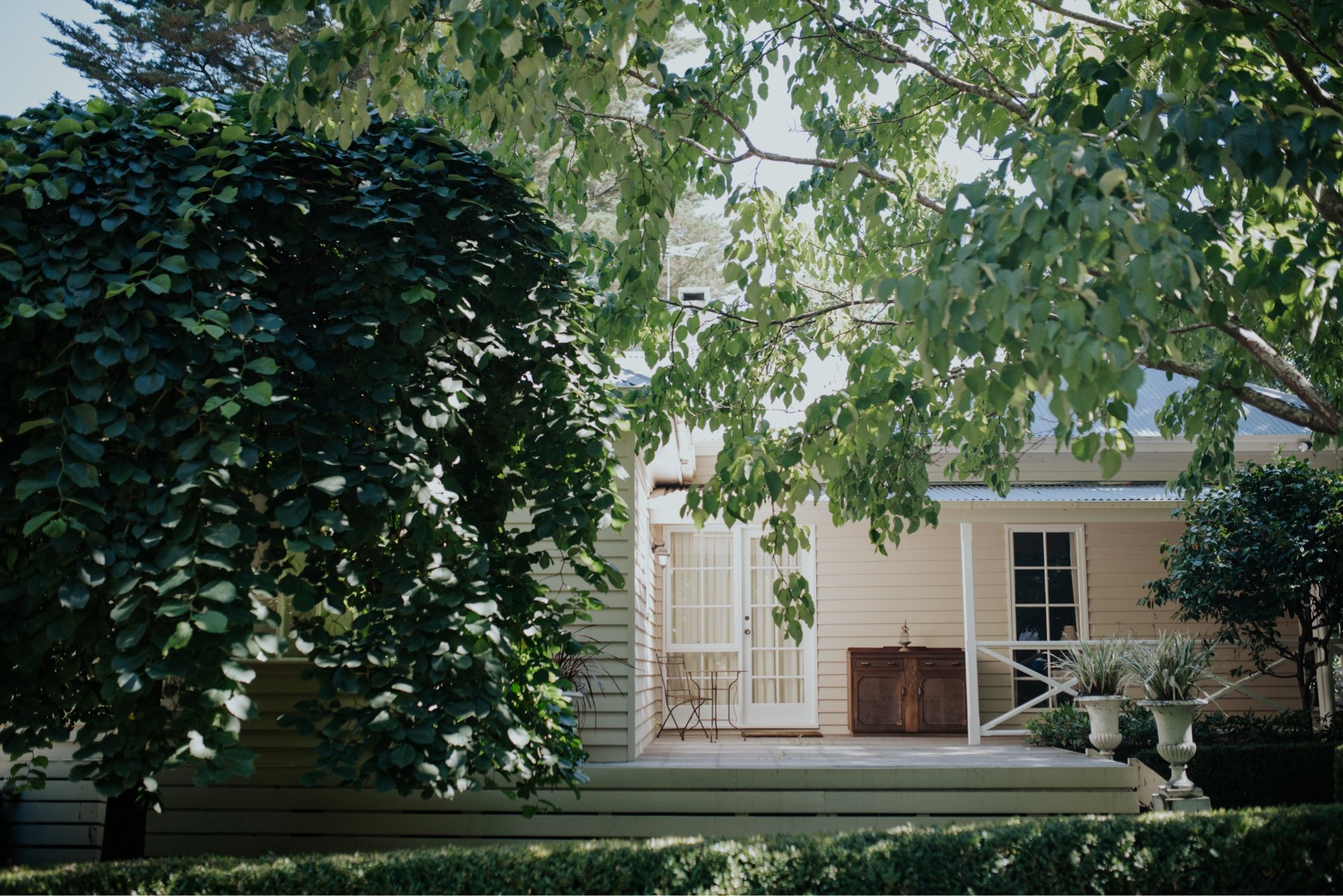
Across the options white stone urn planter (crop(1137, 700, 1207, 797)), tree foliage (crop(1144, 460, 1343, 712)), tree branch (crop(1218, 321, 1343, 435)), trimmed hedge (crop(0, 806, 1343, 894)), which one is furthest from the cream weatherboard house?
tree branch (crop(1218, 321, 1343, 435))

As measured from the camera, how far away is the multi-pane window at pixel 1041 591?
1141cm

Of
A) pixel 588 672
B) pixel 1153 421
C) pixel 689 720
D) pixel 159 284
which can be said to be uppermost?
pixel 1153 421

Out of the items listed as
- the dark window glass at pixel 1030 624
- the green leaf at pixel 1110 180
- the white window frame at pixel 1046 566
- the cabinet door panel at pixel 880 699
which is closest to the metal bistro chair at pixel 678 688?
the cabinet door panel at pixel 880 699

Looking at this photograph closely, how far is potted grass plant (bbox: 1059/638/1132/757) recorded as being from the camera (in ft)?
25.1

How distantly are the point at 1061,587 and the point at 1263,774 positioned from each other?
2880mm

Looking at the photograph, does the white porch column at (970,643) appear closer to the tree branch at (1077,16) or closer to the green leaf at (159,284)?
the tree branch at (1077,16)

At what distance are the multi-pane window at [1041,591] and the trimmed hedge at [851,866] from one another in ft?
19.5

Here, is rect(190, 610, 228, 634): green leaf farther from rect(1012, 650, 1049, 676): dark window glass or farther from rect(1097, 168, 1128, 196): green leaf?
rect(1012, 650, 1049, 676): dark window glass

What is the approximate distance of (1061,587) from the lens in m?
11.6

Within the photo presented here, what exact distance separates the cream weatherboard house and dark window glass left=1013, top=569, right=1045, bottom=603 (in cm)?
2

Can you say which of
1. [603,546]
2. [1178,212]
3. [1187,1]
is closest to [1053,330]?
[1178,212]

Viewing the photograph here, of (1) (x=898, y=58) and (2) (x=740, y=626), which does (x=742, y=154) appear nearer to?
(1) (x=898, y=58)

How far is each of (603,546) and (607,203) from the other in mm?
12225

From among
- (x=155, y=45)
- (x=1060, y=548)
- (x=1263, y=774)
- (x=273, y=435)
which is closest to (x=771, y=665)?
(x=1060, y=548)
